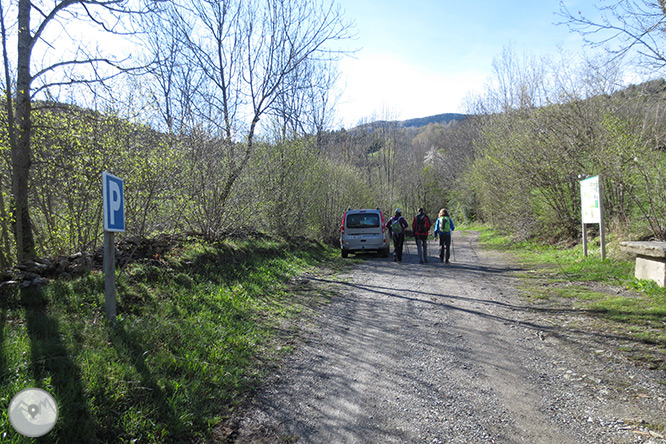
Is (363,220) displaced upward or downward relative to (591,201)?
downward

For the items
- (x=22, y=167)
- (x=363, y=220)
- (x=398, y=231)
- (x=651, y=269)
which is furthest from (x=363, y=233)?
(x=22, y=167)

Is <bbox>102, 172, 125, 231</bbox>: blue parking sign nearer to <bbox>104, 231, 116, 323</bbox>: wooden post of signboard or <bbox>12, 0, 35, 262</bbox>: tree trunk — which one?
<bbox>104, 231, 116, 323</bbox>: wooden post of signboard

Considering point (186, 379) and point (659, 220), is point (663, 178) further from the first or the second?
point (186, 379)

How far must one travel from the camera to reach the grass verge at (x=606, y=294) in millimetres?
4844

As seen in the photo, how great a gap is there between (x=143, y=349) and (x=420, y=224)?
33.8ft

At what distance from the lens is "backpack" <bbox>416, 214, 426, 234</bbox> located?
12828 mm

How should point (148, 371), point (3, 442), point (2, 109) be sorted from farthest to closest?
point (2, 109) → point (148, 371) → point (3, 442)

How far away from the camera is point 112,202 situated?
13.2 ft

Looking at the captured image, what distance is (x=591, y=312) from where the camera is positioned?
6000 millimetres

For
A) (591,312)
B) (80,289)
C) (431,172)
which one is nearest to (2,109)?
(80,289)

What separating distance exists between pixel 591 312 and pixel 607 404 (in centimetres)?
322

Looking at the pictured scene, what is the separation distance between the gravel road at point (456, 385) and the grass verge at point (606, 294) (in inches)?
15.1

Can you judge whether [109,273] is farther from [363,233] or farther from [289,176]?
[363,233]

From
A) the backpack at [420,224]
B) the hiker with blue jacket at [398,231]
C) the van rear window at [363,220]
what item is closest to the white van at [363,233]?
the van rear window at [363,220]
